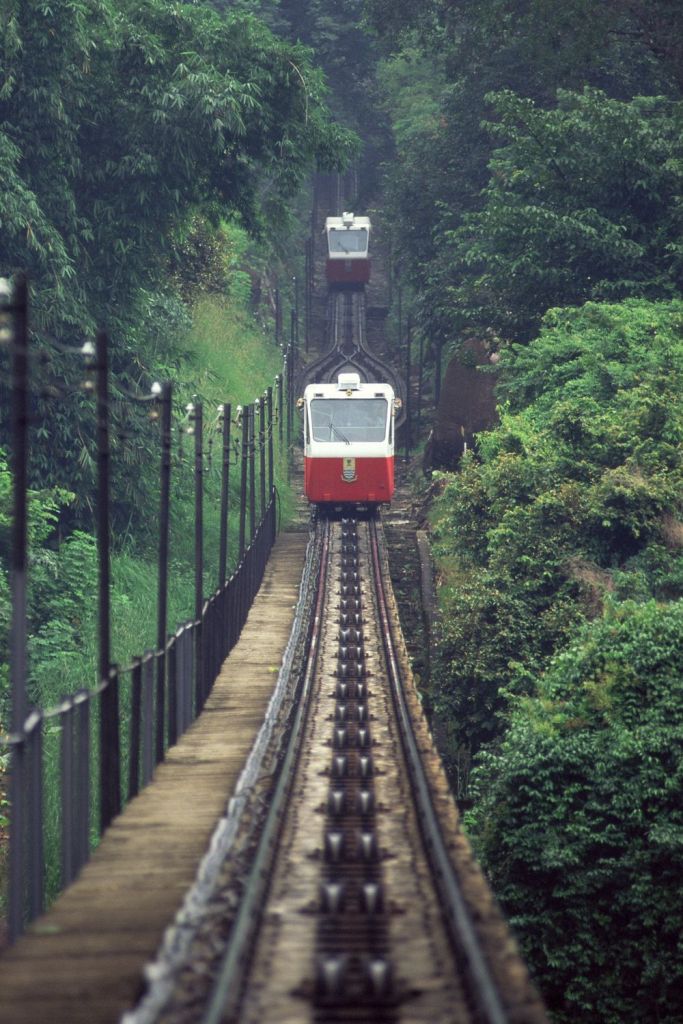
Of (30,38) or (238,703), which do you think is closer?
(238,703)

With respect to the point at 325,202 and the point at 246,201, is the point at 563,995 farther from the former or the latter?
the point at 325,202

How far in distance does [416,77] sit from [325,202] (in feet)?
56.4

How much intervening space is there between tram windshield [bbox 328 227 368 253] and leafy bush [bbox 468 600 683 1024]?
51.2 metres

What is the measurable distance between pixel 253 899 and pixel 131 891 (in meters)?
1.06

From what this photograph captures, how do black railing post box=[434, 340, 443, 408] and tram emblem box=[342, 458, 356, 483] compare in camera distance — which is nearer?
tram emblem box=[342, 458, 356, 483]

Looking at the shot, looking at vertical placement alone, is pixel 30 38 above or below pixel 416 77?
below

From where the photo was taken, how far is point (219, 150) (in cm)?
3309

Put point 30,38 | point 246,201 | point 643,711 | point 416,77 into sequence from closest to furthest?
1. point 643,711
2. point 30,38
3. point 246,201
4. point 416,77

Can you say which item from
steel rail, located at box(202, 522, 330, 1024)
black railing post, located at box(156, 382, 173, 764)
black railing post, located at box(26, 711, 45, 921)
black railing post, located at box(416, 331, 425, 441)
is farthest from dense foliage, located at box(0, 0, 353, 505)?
black railing post, located at box(416, 331, 425, 441)

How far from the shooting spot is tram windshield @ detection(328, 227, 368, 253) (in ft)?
228

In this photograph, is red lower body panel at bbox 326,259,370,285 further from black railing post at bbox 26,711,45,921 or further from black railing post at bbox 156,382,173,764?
black railing post at bbox 26,711,45,921

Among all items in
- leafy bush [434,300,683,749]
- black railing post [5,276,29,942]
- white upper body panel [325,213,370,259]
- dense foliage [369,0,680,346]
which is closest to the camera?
black railing post [5,276,29,942]

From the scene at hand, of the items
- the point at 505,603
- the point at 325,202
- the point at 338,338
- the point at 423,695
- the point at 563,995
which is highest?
the point at 325,202

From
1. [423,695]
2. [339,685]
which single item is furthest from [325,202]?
[339,685]
